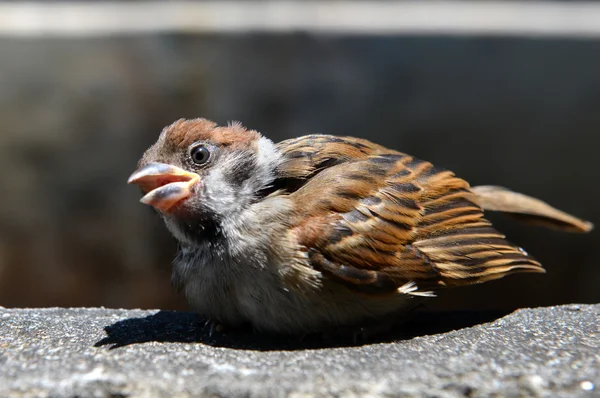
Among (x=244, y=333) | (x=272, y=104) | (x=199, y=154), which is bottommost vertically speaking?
(x=244, y=333)

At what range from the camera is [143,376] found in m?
2.23

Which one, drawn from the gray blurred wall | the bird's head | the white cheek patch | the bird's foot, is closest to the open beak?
the bird's head

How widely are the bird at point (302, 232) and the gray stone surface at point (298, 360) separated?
0.57 feet

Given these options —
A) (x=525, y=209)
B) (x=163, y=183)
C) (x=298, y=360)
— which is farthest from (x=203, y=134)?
(x=525, y=209)

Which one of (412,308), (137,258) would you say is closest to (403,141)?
(137,258)

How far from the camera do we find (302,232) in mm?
2744

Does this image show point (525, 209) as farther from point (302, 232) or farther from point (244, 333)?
point (244, 333)

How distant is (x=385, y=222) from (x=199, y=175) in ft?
2.49

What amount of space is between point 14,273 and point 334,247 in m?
4.53

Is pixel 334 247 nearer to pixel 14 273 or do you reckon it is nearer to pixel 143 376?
pixel 143 376

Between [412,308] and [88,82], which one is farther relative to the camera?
[88,82]

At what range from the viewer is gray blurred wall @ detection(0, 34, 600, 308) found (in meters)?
6.02

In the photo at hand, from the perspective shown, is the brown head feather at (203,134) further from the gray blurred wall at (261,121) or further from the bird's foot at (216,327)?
the gray blurred wall at (261,121)

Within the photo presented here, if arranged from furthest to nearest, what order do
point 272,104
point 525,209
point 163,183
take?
point 272,104, point 525,209, point 163,183
